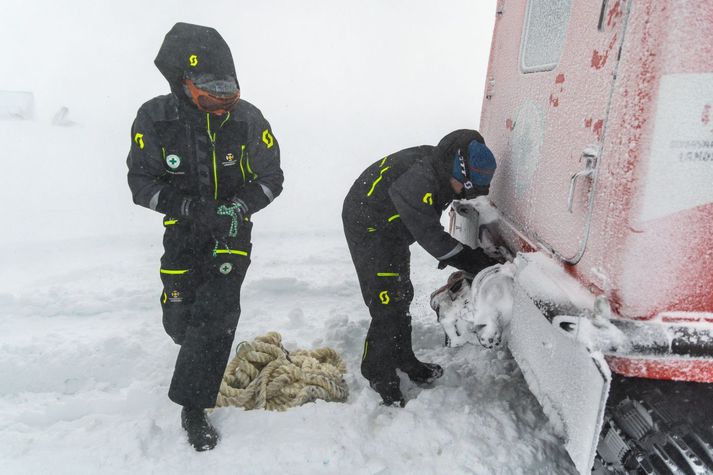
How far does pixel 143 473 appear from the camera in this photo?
2.15 m

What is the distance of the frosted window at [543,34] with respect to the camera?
2.15 m

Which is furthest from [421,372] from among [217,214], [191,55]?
[191,55]

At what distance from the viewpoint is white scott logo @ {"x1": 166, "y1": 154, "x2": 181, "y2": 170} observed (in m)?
2.41

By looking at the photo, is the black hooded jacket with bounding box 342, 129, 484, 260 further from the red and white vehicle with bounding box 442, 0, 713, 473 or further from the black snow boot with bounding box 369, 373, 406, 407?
the black snow boot with bounding box 369, 373, 406, 407

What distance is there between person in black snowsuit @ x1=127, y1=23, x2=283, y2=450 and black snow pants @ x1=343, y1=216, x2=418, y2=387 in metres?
0.62

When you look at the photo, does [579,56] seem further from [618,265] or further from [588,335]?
[588,335]

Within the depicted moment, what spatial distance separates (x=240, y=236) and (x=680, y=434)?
2.02m

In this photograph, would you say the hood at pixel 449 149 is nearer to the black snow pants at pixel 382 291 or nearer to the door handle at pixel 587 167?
the black snow pants at pixel 382 291

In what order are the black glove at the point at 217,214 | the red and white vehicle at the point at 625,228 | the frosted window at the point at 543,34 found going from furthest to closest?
the black glove at the point at 217,214 < the frosted window at the point at 543,34 < the red and white vehicle at the point at 625,228

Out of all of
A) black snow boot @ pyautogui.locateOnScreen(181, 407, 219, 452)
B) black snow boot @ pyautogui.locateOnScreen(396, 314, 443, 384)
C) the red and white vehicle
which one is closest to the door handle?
the red and white vehicle

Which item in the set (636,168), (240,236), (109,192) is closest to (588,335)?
(636,168)

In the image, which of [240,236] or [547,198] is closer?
[547,198]

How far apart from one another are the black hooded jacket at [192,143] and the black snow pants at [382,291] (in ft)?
2.02

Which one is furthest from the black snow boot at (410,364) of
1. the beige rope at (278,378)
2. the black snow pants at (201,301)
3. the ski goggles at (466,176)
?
the black snow pants at (201,301)
